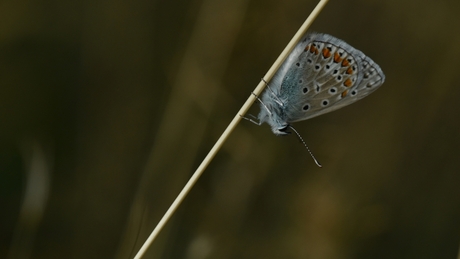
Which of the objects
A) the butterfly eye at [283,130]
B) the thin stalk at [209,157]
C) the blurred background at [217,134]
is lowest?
the blurred background at [217,134]

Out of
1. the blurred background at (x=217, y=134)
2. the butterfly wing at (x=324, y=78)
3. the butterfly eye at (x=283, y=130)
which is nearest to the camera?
the butterfly wing at (x=324, y=78)

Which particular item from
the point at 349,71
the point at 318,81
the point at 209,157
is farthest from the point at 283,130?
the point at 209,157

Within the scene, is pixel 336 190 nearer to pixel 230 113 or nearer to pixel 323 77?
pixel 230 113

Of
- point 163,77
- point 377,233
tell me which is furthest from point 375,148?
point 163,77

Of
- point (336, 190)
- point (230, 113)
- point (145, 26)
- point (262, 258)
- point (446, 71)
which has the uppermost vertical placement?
point (446, 71)

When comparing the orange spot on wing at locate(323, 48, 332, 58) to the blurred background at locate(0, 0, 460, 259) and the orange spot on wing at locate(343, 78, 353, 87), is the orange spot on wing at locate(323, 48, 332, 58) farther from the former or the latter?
the blurred background at locate(0, 0, 460, 259)

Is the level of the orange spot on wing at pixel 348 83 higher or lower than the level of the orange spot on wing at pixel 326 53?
lower

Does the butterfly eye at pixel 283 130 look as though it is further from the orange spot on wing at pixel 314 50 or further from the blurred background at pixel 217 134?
the orange spot on wing at pixel 314 50

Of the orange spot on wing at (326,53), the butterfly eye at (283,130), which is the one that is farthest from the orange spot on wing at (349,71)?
the butterfly eye at (283,130)
